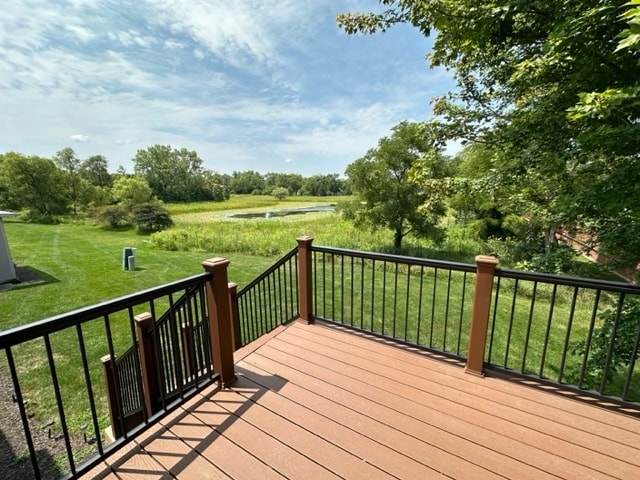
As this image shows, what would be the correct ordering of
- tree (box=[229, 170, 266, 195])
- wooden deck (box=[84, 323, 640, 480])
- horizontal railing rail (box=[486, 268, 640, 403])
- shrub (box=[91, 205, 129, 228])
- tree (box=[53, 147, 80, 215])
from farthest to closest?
tree (box=[229, 170, 266, 195]) → tree (box=[53, 147, 80, 215]) → shrub (box=[91, 205, 129, 228]) → horizontal railing rail (box=[486, 268, 640, 403]) → wooden deck (box=[84, 323, 640, 480])

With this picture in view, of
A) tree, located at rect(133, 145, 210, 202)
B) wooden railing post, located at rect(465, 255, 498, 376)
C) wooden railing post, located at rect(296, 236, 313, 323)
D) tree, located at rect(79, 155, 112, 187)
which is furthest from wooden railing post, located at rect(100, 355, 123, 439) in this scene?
tree, located at rect(133, 145, 210, 202)

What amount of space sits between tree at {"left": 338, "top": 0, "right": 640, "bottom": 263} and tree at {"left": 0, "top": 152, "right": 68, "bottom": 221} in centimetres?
2831

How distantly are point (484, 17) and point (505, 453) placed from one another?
3491 mm

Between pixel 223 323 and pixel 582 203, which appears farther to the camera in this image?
pixel 582 203

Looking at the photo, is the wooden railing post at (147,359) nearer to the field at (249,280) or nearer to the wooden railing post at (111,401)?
the wooden railing post at (111,401)

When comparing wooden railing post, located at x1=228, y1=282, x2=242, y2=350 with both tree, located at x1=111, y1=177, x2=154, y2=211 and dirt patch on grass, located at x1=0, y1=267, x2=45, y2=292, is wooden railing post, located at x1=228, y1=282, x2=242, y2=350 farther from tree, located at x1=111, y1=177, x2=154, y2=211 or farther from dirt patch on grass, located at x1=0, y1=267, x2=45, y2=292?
tree, located at x1=111, y1=177, x2=154, y2=211

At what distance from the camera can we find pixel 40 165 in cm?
2231

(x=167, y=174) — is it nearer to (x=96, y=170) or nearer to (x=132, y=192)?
(x=96, y=170)

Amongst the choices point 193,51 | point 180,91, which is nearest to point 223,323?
point 193,51

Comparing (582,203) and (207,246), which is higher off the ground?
(582,203)

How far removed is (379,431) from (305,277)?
171 cm

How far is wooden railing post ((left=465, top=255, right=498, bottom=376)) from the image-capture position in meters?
2.19

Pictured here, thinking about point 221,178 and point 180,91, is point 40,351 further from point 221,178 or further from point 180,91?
point 221,178

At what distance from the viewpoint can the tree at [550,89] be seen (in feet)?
7.12
